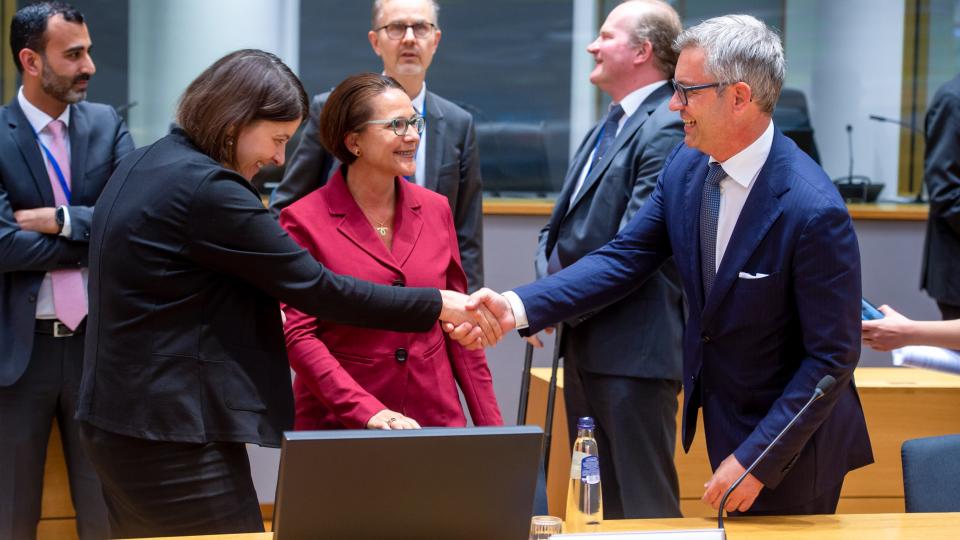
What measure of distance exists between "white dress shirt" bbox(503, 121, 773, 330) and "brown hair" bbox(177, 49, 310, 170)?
903mm

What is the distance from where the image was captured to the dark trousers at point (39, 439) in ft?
11.3

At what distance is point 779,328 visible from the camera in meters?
2.30

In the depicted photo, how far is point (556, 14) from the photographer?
245 inches

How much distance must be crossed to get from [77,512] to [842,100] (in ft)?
13.8

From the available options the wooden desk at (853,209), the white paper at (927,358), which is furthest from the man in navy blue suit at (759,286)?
the wooden desk at (853,209)

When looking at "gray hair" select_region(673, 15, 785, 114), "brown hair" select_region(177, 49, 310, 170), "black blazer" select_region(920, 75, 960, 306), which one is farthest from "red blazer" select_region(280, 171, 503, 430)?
"black blazer" select_region(920, 75, 960, 306)

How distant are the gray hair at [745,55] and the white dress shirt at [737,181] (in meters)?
0.08

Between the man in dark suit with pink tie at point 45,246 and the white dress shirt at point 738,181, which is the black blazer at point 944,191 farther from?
the man in dark suit with pink tie at point 45,246

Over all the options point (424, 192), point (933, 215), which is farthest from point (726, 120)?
point (933, 215)

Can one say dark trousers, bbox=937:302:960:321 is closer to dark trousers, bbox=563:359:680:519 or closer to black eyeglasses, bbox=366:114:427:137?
dark trousers, bbox=563:359:680:519

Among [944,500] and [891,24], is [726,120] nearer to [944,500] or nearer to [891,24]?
[944,500]

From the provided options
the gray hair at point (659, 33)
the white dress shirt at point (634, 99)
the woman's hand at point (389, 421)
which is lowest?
the woman's hand at point (389, 421)

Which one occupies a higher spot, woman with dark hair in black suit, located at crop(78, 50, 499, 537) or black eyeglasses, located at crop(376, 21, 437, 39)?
black eyeglasses, located at crop(376, 21, 437, 39)

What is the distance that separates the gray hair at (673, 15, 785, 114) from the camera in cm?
230
